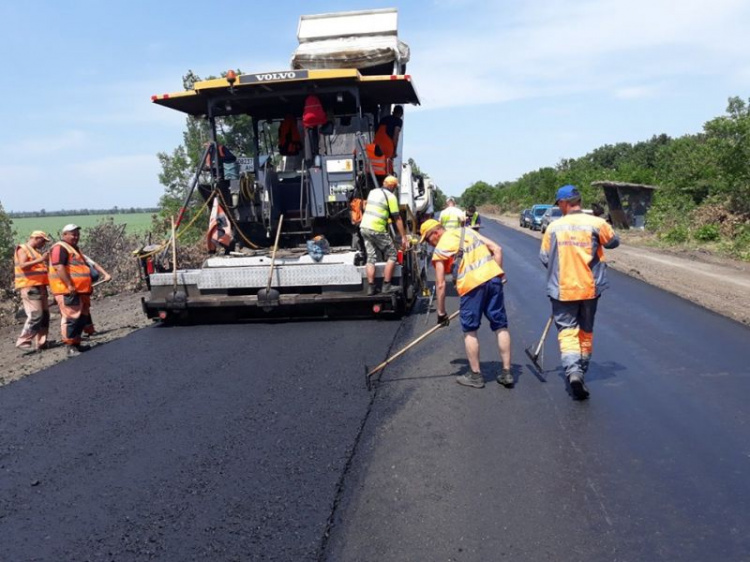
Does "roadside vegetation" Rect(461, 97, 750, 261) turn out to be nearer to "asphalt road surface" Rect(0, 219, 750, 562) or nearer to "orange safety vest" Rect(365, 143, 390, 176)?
"orange safety vest" Rect(365, 143, 390, 176)

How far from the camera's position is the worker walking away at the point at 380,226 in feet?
28.6

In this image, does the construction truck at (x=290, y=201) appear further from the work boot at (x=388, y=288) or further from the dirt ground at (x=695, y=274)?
the dirt ground at (x=695, y=274)

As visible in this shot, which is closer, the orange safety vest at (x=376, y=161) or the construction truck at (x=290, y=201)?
the construction truck at (x=290, y=201)

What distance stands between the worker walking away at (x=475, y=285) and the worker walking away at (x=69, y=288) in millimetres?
4575

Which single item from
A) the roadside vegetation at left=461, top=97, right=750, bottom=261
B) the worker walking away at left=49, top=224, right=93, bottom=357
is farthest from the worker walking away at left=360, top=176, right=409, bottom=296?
the roadside vegetation at left=461, top=97, right=750, bottom=261

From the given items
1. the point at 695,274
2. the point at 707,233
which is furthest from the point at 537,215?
the point at 695,274

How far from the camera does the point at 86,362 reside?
747 centimetres

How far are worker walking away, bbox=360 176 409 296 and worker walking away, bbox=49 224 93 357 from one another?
344cm

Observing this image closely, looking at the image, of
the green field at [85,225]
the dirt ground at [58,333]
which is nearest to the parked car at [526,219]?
the green field at [85,225]

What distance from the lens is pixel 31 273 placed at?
27.5 feet

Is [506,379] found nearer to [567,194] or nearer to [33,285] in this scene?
[567,194]

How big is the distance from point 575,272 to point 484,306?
2.60 ft

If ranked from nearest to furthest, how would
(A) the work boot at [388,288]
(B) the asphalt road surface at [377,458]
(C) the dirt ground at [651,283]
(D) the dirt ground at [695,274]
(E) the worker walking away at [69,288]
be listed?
1. (B) the asphalt road surface at [377,458]
2. (E) the worker walking away at [69,288]
3. (C) the dirt ground at [651,283]
4. (A) the work boot at [388,288]
5. (D) the dirt ground at [695,274]

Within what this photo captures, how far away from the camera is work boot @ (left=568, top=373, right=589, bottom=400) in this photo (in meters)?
5.24
